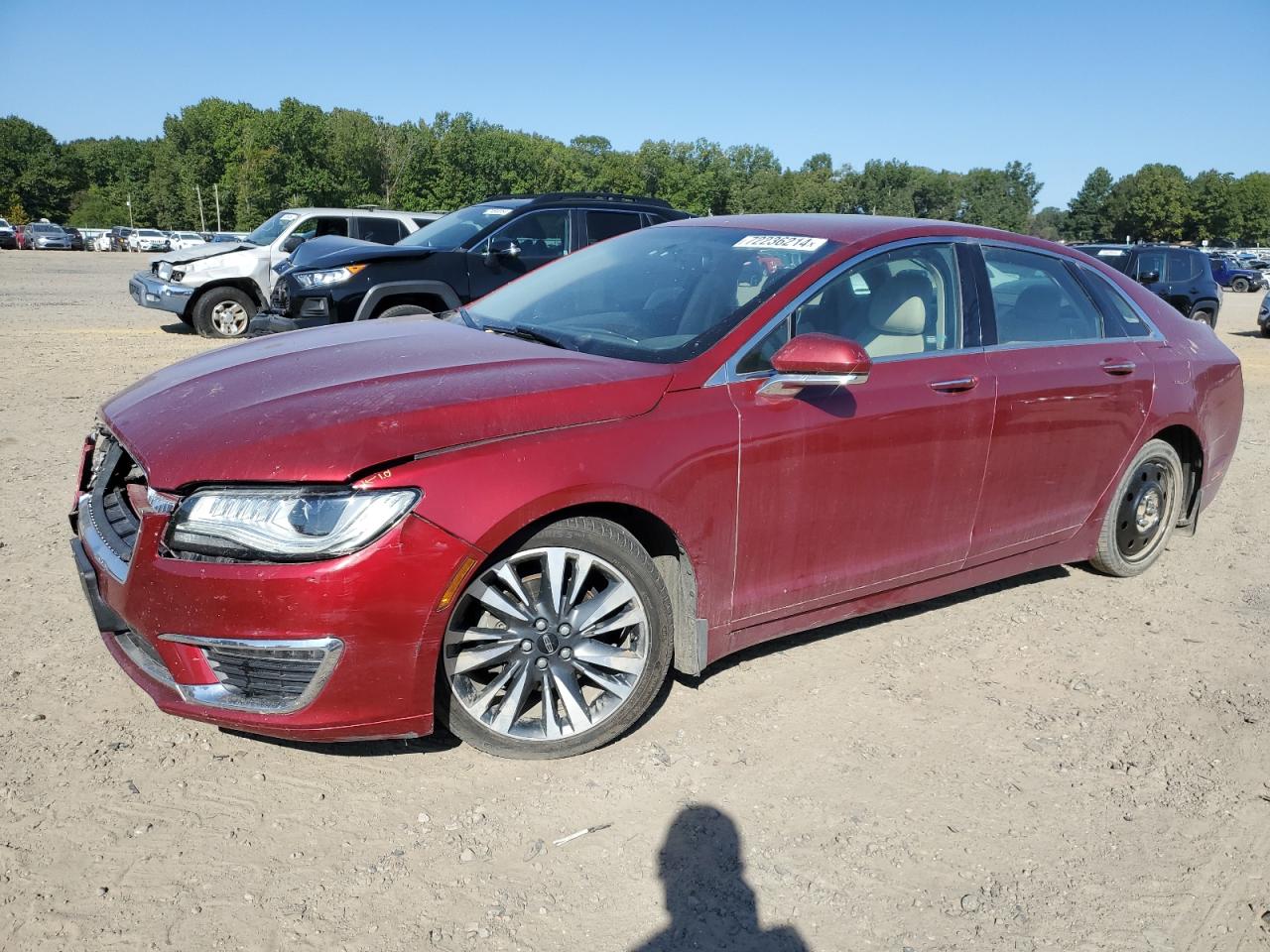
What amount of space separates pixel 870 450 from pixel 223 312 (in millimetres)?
11766

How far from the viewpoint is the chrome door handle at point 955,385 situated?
151 inches

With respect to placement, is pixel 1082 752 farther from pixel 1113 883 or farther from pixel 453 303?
pixel 453 303

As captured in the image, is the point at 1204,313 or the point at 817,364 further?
the point at 1204,313

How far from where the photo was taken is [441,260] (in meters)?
9.40

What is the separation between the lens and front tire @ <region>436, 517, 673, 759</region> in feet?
9.73

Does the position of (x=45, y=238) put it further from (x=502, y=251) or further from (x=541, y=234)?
(x=502, y=251)

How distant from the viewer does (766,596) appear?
350 centimetres

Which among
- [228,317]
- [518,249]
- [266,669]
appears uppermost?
[518,249]

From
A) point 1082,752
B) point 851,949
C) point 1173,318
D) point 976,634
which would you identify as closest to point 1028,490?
point 976,634

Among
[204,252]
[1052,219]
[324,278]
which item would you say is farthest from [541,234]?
[1052,219]

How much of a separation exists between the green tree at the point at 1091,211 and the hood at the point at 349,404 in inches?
5887

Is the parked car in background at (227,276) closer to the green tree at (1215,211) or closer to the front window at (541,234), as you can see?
the front window at (541,234)

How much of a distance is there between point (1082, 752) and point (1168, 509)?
222 cm

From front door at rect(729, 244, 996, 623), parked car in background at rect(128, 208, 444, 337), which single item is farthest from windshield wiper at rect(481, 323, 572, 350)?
parked car in background at rect(128, 208, 444, 337)
